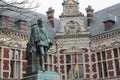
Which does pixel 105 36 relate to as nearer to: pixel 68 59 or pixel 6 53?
pixel 68 59

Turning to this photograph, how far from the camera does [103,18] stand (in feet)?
78.8

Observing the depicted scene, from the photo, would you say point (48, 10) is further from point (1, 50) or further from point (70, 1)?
point (1, 50)

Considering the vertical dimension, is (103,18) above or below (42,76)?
above

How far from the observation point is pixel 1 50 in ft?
64.3

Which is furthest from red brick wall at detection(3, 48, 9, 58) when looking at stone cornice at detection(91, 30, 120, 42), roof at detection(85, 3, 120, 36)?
roof at detection(85, 3, 120, 36)

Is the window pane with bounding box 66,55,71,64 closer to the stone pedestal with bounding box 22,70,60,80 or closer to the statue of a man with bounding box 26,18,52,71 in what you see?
the statue of a man with bounding box 26,18,52,71

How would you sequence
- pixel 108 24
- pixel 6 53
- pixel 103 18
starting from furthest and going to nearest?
pixel 103 18
pixel 108 24
pixel 6 53

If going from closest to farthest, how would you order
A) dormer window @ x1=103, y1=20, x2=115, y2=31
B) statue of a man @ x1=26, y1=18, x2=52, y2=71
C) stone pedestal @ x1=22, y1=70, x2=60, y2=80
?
stone pedestal @ x1=22, y1=70, x2=60, y2=80 < statue of a man @ x1=26, y1=18, x2=52, y2=71 < dormer window @ x1=103, y1=20, x2=115, y2=31

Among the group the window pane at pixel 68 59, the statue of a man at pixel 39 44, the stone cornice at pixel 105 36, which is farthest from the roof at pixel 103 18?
the statue of a man at pixel 39 44

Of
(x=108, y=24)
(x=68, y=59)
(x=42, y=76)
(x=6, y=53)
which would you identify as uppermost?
(x=108, y=24)

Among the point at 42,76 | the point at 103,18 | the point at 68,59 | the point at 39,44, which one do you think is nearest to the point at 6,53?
the point at 68,59

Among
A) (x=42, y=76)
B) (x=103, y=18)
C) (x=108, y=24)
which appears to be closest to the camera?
(x=42, y=76)

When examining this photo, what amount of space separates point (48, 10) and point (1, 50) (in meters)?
7.25

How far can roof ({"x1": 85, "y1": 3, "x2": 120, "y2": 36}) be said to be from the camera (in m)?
22.4
